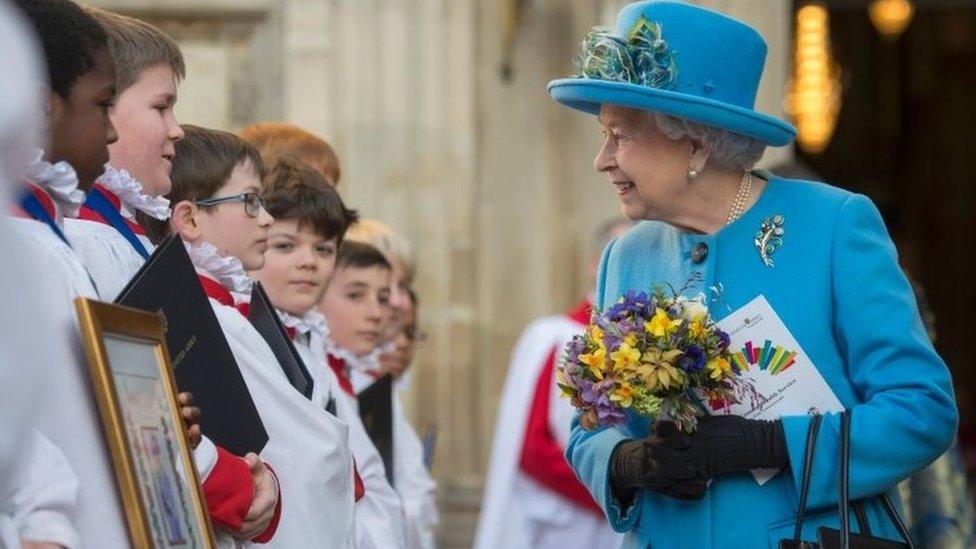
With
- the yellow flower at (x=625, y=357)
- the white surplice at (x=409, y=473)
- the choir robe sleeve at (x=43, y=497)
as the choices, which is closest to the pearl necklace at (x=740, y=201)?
the yellow flower at (x=625, y=357)

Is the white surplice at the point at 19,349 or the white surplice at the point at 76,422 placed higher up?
A: the white surplice at the point at 19,349

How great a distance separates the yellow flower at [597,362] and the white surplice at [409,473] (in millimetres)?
2370

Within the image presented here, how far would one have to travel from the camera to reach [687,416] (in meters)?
4.27

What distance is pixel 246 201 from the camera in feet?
15.9

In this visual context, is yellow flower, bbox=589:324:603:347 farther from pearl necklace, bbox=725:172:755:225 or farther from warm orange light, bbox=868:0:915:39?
warm orange light, bbox=868:0:915:39

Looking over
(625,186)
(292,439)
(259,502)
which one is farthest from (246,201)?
(259,502)

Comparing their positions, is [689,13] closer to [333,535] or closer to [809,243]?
[809,243]

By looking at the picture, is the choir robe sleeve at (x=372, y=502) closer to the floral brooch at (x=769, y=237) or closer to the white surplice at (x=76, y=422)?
the floral brooch at (x=769, y=237)

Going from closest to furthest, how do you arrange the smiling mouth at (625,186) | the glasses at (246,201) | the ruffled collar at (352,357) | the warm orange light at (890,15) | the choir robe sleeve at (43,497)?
the choir robe sleeve at (43,497), the smiling mouth at (625,186), the glasses at (246,201), the ruffled collar at (352,357), the warm orange light at (890,15)

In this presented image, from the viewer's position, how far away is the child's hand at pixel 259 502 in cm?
405

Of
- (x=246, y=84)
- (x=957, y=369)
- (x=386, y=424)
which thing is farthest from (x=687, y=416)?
(x=957, y=369)

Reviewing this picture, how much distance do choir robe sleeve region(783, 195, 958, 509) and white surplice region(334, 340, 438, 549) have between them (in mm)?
2531

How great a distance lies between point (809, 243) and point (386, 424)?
2320 mm

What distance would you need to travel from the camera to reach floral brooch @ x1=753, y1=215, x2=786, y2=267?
4.45 metres
